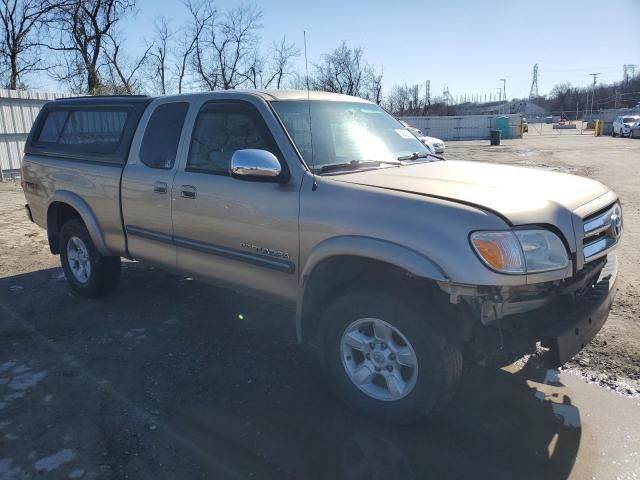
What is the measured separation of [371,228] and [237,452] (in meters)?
1.47

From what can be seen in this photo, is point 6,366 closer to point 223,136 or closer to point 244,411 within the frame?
point 244,411

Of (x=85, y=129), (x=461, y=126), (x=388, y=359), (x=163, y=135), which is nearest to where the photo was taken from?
(x=388, y=359)

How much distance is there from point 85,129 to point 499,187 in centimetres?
415

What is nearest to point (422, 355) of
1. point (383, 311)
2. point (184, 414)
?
point (383, 311)

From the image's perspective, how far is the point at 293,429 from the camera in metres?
3.17

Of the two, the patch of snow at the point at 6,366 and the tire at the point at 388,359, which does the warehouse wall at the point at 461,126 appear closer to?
the patch of snow at the point at 6,366

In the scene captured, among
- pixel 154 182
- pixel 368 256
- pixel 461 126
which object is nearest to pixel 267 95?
pixel 154 182

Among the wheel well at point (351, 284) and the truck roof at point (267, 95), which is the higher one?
the truck roof at point (267, 95)

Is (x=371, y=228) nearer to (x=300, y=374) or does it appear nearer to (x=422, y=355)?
(x=422, y=355)

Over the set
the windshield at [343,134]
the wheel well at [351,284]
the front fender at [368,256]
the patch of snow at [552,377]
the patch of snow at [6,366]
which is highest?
the windshield at [343,134]

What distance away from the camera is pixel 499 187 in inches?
124

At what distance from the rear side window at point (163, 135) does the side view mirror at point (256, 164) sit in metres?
1.11

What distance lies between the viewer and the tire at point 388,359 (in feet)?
9.43

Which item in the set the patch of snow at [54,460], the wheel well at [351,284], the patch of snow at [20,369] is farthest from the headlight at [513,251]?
the patch of snow at [20,369]
